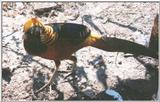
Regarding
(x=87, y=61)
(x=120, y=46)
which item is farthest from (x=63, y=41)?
(x=120, y=46)

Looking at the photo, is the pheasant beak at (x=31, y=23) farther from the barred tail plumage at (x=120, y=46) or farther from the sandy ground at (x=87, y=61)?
the barred tail plumage at (x=120, y=46)

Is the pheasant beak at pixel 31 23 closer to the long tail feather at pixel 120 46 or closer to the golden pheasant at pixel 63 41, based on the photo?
the golden pheasant at pixel 63 41

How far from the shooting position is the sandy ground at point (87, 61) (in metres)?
2.23

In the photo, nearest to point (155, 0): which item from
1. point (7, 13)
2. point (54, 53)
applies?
point (54, 53)

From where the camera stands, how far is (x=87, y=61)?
2270 mm

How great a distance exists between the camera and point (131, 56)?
228cm

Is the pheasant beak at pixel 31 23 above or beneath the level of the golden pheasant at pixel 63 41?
above

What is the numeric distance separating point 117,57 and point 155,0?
0.33 metres

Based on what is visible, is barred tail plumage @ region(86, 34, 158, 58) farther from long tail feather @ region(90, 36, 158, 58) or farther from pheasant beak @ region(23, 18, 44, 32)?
pheasant beak @ region(23, 18, 44, 32)

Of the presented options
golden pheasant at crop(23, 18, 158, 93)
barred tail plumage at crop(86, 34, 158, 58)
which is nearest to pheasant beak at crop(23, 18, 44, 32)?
golden pheasant at crop(23, 18, 158, 93)

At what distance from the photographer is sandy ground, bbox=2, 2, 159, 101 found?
223cm

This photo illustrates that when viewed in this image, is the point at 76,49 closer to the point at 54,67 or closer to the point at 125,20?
the point at 54,67

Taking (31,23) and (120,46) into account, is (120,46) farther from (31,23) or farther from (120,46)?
(31,23)

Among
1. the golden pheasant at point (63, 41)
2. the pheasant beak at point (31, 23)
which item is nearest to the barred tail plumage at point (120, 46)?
the golden pheasant at point (63, 41)
